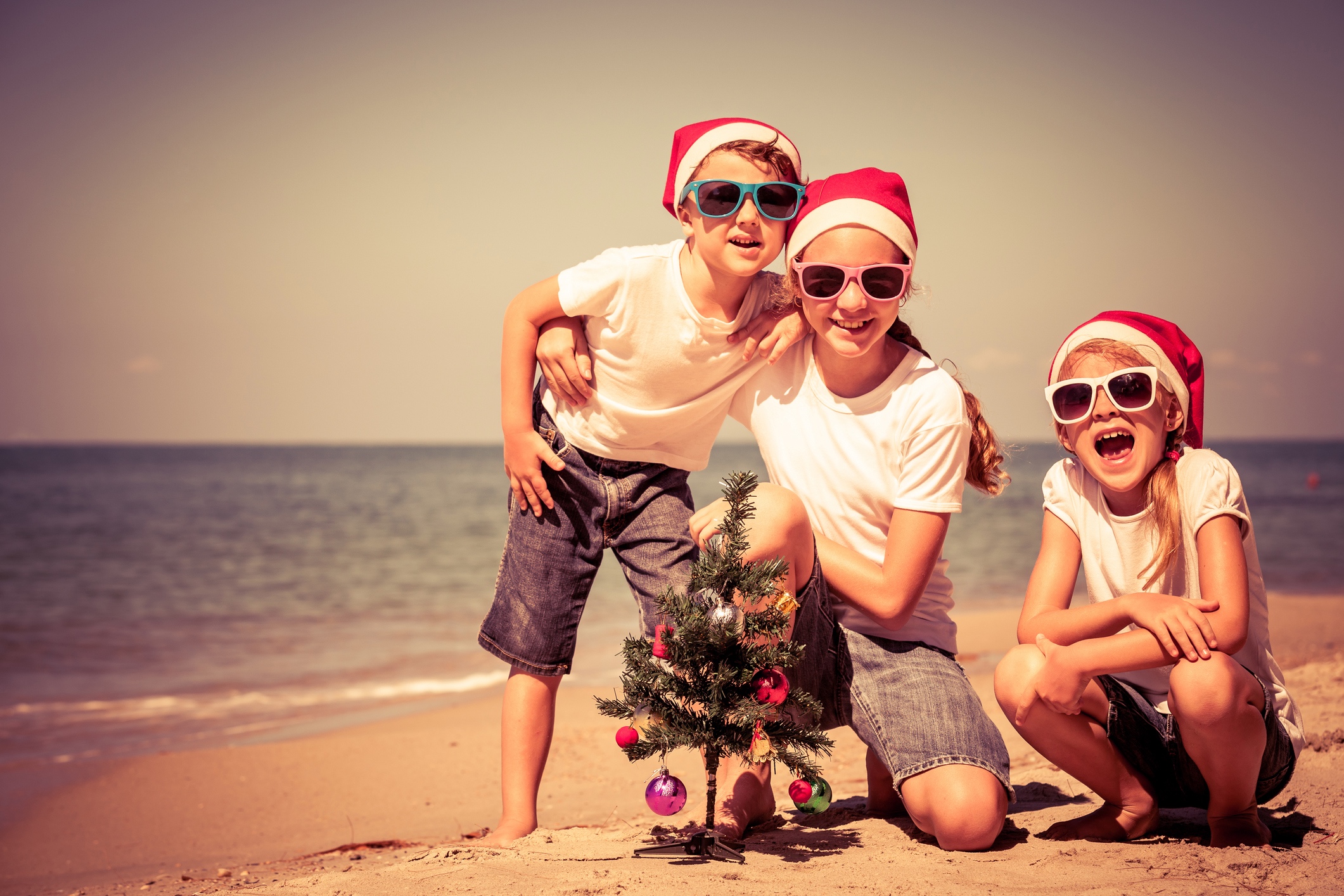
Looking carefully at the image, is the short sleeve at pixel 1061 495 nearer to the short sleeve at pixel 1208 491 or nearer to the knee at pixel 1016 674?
the short sleeve at pixel 1208 491

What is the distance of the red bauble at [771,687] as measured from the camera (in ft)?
6.88

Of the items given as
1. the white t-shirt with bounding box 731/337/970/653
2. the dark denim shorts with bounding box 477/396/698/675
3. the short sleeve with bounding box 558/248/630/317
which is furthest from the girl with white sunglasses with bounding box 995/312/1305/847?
the short sleeve with bounding box 558/248/630/317

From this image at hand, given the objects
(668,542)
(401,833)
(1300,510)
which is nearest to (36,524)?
(401,833)

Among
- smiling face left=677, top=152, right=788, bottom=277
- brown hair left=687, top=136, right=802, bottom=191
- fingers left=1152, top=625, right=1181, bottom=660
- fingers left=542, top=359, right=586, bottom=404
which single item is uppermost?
brown hair left=687, top=136, right=802, bottom=191

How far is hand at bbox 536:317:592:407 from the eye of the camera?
2850 millimetres

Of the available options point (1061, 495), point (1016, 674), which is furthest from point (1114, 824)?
point (1061, 495)

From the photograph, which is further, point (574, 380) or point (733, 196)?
point (574, 380)

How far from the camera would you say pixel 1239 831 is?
2.27 metres

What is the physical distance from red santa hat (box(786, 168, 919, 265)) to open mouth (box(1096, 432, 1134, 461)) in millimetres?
745

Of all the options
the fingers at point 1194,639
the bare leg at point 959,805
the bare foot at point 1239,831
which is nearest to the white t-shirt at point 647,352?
the bare leg at point 959,805

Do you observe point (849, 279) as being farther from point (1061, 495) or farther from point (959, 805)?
point (959, 805)

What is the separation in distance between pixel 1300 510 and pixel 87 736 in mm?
24841

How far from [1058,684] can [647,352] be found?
146 cm

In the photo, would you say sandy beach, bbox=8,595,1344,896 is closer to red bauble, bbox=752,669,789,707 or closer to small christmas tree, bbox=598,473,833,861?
small christmas tree, bbox=598,473,833,861
